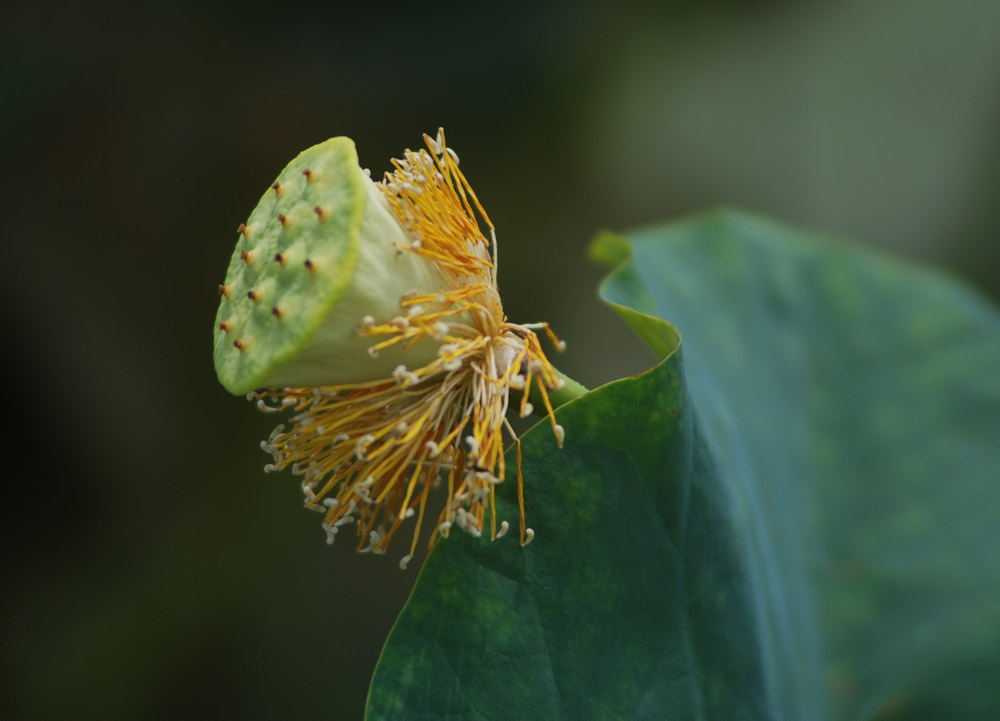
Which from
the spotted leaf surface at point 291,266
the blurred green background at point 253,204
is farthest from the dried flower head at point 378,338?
the blurred green background at point 253,204

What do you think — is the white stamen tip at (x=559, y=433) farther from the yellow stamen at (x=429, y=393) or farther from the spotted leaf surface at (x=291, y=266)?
the spotted leaf surface at (x=291, y=266)

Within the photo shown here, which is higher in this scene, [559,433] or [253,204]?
[253,204]

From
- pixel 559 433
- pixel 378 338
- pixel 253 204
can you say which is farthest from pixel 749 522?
pixel 253 204

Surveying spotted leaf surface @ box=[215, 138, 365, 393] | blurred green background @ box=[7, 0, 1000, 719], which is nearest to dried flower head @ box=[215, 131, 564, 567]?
spotted leaf surface @ box=[215, 138, 365, 393]

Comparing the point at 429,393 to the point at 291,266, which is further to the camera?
the point at 429,393

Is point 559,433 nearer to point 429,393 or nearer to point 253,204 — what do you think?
point 429,393

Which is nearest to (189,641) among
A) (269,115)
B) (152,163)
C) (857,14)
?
(152,163)

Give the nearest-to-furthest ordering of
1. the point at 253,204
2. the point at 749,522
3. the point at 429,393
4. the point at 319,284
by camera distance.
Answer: the point at 319,284 < the point at 429,393 < the point at 749,522 < the point at 253,204
